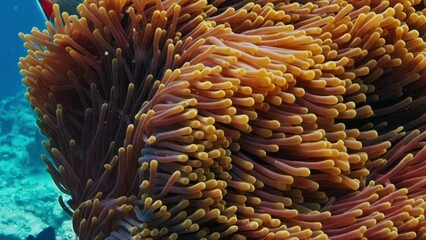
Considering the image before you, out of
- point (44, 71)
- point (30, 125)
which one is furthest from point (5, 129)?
point (44, 71)

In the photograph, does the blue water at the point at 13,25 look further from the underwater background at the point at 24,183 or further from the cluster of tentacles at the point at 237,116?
the cluster of tentacles at the point at 237,116

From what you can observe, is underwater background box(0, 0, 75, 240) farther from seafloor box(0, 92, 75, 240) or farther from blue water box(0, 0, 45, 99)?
blue water box(0, 0, 45, 99)

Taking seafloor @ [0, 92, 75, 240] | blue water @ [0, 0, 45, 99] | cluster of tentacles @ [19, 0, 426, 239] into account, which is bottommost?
cluster of tentacles @ [19, 0, 426, 239]

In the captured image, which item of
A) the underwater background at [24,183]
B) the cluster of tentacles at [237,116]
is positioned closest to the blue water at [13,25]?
the underwater background at [24,183]

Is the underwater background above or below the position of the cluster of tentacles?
above

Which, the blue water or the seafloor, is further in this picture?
the blue water

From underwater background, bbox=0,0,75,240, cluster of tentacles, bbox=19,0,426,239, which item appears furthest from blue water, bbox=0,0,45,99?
cluster of tentacles, bbox=19,0,426,239

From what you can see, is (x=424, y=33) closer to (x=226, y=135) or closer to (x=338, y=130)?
(x=338, y=130)

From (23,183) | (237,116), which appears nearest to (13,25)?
(23,183)
